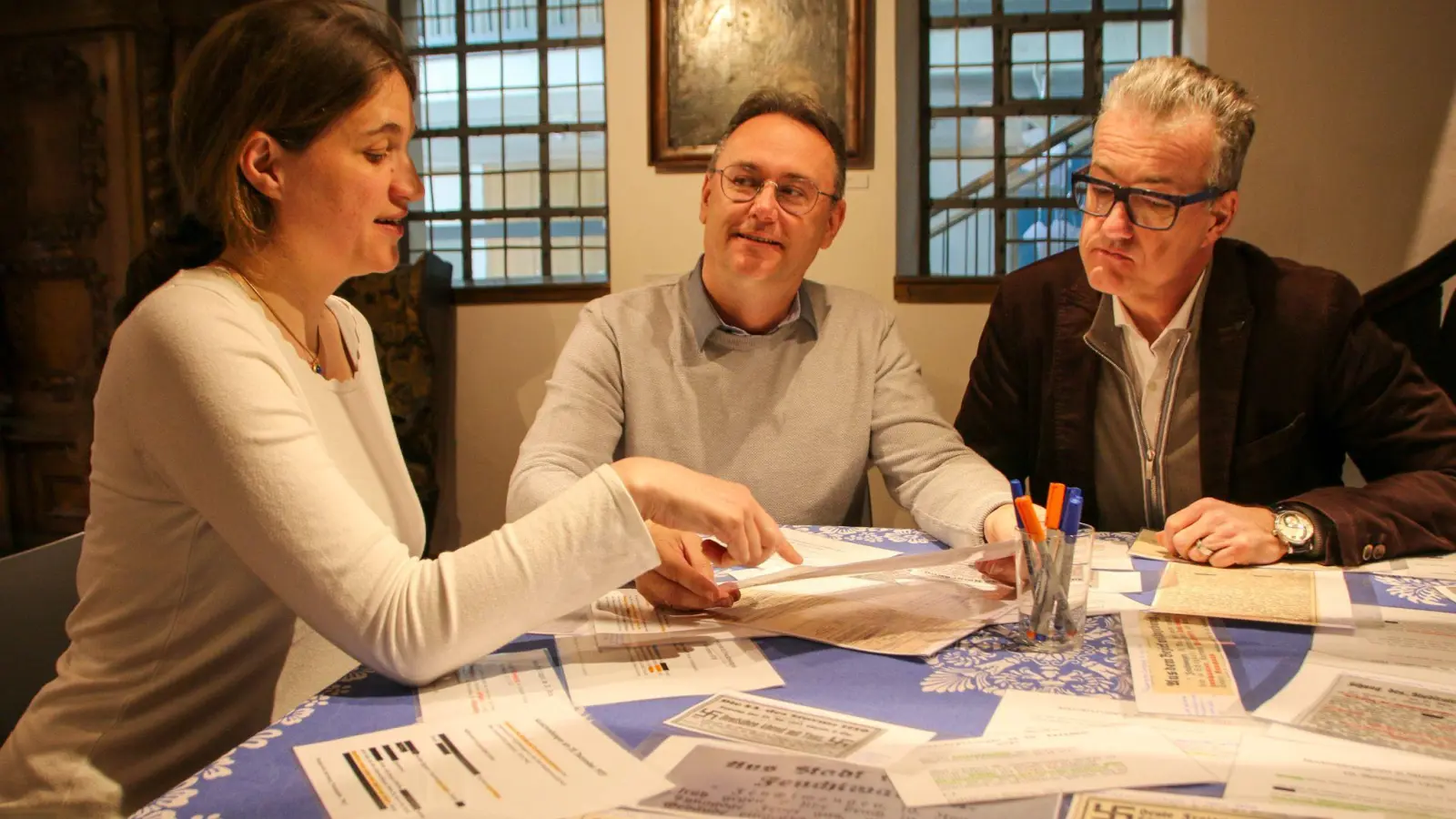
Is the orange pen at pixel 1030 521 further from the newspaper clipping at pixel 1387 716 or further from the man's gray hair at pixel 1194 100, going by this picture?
the man's gray hair at pixel 1194 100

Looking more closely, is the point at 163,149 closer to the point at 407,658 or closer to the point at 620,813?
the point at 407,658

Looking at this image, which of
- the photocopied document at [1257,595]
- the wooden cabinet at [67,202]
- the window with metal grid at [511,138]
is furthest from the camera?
the window with metal grid at [511,138]

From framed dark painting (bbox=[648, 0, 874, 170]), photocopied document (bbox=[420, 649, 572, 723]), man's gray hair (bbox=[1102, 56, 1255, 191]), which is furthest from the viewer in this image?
framed dark painting (bbox=[648, 0, 874, 170])

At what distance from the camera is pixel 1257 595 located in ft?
4.11

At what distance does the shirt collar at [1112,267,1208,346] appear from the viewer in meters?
1.90

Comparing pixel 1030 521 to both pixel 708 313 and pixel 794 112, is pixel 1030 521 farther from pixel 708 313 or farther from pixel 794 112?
pixel 794 112

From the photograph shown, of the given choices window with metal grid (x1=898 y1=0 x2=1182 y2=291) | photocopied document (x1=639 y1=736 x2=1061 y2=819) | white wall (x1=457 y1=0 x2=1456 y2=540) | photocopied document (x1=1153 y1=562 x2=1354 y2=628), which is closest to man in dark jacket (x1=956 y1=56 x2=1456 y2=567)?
photocopied document (x1=1153 y1=562 x2=1354 y2=628)

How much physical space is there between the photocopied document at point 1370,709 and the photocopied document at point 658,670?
0.46 meters

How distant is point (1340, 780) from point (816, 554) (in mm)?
810

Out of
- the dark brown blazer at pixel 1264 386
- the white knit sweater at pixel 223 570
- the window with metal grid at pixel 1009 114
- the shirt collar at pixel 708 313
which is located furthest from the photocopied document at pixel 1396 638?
the window with metal grid at pixel 1009 114

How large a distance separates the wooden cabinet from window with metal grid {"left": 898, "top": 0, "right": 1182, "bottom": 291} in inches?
112

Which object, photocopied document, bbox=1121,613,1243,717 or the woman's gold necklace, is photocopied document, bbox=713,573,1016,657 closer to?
photocopied document, bbox=1121,613,1243,717

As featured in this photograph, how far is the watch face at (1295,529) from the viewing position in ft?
4.76

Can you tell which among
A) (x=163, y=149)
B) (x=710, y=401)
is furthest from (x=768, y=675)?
(x=163, y=149)
